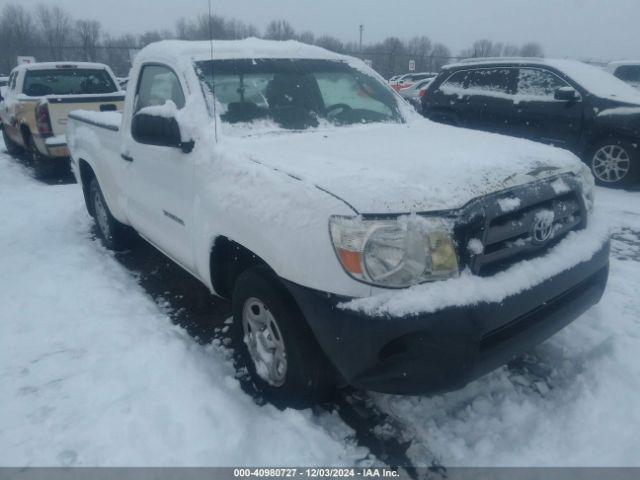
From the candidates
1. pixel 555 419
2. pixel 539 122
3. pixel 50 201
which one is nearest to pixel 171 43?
pixel 555 419

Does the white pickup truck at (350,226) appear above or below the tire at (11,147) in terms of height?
above

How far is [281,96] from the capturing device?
322 cm

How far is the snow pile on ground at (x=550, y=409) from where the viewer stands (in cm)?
223

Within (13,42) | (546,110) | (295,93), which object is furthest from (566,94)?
(13,42)

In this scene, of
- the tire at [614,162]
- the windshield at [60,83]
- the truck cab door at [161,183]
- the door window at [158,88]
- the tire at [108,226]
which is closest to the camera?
the truck cab door at [161,183]

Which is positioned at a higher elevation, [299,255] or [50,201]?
[299,255]

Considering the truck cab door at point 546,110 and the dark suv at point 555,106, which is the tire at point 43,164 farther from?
the truck cab door at point 546,110

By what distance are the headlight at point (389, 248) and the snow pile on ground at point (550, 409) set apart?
94 cm

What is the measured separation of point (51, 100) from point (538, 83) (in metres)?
7.49

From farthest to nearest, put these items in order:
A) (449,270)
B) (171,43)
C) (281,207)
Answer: (171,43) → (281,207) → (449,270)

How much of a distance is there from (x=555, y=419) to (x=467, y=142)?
61.8 inches

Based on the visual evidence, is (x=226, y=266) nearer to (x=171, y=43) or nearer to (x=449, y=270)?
(x=449, y=270)

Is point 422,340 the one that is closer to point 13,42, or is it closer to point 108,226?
point 108,226

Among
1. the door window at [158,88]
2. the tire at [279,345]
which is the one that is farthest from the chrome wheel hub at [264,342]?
the door window at [158,88]
